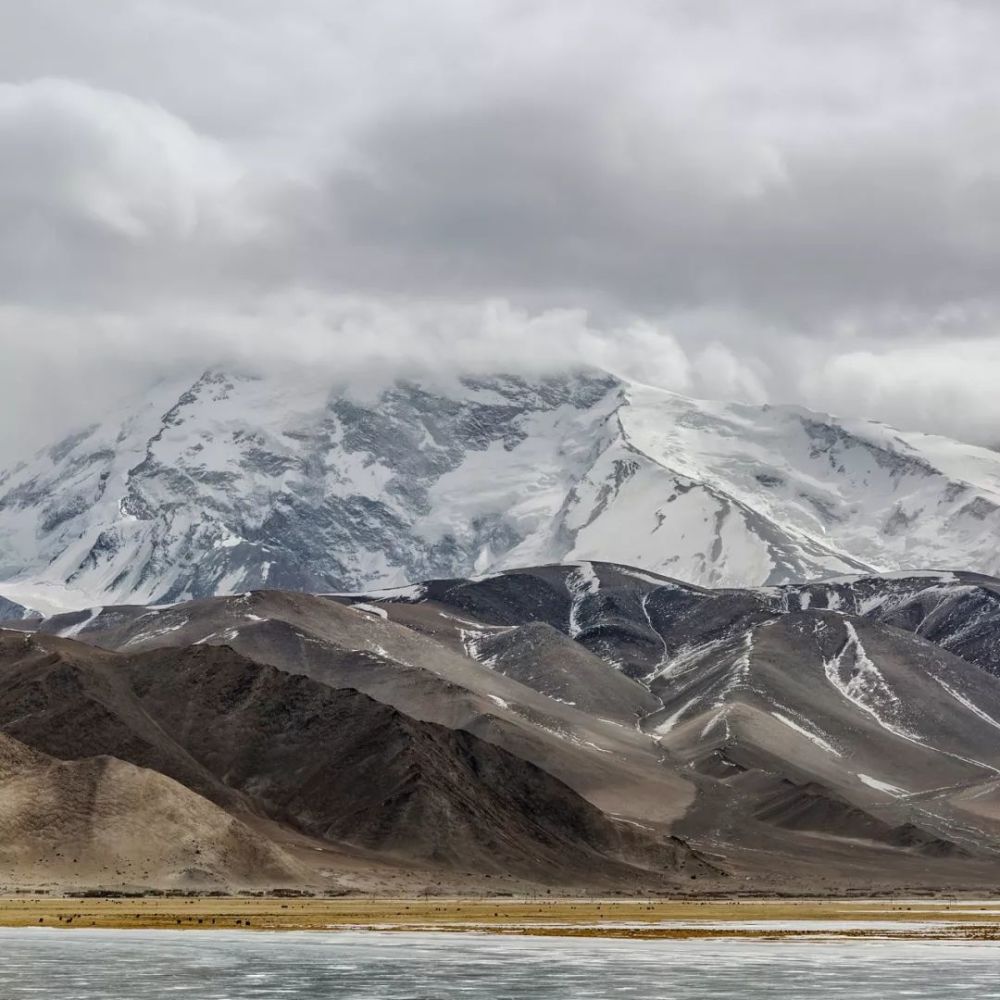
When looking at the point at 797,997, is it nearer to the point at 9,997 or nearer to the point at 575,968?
the point at 575,968

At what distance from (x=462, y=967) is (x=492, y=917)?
60651mm

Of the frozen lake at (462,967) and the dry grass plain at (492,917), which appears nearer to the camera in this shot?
the frozen lake at (462,967)

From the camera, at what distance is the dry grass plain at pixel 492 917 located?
460ft

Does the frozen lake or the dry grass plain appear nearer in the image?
the frozen lake

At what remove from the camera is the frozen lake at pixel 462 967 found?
8912 cm

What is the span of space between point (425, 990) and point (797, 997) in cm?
1658

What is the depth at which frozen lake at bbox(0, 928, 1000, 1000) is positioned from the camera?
3509 inches

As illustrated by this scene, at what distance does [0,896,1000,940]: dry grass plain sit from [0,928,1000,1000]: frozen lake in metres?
9.81

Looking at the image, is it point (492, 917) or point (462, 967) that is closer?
point (462, 967)

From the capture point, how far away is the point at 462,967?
10306cm

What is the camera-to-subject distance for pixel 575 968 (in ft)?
340

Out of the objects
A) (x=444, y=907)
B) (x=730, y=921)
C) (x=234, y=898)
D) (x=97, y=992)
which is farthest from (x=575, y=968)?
(x=234, y=898)

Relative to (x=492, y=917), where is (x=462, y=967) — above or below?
above

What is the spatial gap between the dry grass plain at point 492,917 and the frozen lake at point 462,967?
981 cm
